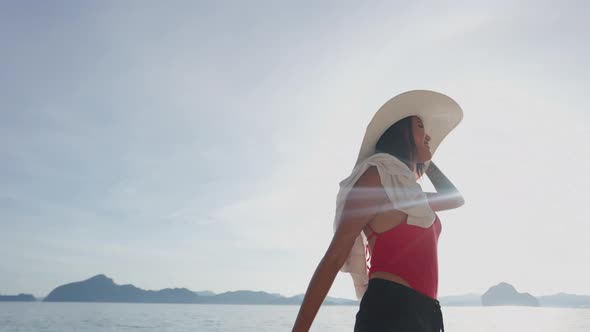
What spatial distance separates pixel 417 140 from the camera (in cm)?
270

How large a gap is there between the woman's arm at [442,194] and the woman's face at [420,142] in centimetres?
29

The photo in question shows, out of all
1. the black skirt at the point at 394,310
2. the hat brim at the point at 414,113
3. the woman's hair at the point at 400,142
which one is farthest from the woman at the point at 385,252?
the hat brim at the point at 414,113

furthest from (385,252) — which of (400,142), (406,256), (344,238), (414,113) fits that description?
(414,113)

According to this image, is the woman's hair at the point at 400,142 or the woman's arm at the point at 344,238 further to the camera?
the woman's hair at the point at 400,142

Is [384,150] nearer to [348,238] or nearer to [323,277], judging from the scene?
[348,238]

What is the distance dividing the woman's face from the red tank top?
1.93 ft

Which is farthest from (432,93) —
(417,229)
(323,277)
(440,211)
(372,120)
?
(323,277)

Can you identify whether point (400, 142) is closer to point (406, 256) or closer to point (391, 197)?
point (391, 197)

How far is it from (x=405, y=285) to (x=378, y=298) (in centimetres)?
15

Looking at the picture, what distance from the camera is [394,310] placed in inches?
80.1

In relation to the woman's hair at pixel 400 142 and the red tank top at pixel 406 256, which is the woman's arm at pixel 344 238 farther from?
the woman's hair at pixel 400 142

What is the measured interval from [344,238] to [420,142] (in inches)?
38.1

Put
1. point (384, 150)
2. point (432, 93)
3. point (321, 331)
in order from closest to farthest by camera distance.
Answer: point (384, 150)
point (432, 93)
point (321, 331)

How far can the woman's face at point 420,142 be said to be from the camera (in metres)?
2.66
